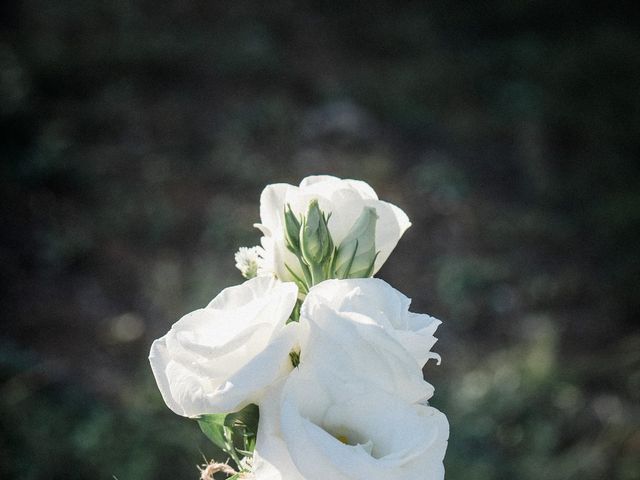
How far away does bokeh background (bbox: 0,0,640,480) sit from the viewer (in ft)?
7.38

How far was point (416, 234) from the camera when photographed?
3.27m

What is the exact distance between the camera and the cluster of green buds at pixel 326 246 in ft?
1.89

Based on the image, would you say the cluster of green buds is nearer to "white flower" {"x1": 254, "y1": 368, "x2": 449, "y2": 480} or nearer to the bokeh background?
"white flower" {"x1": 254, "y1": 368, "x2": 449, "y2": 480}

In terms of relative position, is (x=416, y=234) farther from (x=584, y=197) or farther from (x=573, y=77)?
(x=573, y=77)

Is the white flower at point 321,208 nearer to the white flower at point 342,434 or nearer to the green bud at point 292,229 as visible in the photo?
the green bud at point 292,229

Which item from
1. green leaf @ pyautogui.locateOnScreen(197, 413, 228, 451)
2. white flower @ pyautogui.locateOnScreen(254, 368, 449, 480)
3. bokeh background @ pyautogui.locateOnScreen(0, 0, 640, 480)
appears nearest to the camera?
→ white flower @ pyautogui.locateOnScreen(254, 368, 449, 480)

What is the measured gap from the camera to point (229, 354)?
0.50 meters

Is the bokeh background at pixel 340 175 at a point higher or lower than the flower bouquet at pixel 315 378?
lower

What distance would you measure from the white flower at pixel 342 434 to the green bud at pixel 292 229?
128 millimetres

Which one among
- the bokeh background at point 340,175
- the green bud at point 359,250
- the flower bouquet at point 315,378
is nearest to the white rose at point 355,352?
the flower bouquet at point 315,378

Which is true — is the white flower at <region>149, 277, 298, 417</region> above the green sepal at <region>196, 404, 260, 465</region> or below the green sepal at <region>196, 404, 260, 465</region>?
above

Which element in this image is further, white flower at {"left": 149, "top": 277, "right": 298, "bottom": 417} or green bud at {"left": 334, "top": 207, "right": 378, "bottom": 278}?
green bud at {"left": 334, "top": 207, "right": 378, "bottom": 278}

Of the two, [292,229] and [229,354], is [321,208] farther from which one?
[229,354]

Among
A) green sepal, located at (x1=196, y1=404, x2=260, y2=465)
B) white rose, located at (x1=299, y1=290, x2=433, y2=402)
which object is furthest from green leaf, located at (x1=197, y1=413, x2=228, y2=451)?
white rose, located at (x1=299, y1=290, x2=433, y2=402)
